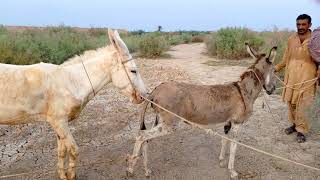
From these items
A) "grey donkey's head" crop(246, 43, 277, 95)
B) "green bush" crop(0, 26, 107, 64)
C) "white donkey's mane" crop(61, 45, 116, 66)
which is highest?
"white donkey's mane" crop(61, 45, 116, 66)

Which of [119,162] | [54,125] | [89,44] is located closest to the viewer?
[54,125]

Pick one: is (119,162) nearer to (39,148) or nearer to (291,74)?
(39,148)

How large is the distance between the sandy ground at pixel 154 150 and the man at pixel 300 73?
15.6 inches

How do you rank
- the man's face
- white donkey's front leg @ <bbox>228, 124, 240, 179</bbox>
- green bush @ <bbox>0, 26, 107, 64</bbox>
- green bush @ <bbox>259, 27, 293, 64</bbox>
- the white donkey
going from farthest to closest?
green bush @ <bbox>259, 27, 293, 64</bbox>
green bush @ <bbox>0, 26, 107, 64</bbox>
the man's face
white donkey's front leg @ <bbox>228, 124, 240, 179</bbox>
the white donkey

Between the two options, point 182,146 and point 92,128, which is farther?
point 92,128

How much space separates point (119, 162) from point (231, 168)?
58.8 inches

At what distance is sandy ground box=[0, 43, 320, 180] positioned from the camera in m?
5.09

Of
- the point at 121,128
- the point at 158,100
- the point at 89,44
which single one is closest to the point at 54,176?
the point at 158,100

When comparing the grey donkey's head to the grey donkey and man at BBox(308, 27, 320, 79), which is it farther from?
man at BBox(308, 27, 320, 79)

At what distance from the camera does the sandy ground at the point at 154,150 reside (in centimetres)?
509

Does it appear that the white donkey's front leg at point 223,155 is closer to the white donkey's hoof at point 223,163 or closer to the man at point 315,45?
the white donkey's hoof at point 223,163

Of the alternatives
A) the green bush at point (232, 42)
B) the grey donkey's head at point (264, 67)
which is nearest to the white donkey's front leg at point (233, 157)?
the grey donkey's head at point (264, 67)

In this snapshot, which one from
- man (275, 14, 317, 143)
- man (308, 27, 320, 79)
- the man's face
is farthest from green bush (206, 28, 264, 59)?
man (308, 27, 320, 79)

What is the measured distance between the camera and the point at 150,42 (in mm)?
17734
